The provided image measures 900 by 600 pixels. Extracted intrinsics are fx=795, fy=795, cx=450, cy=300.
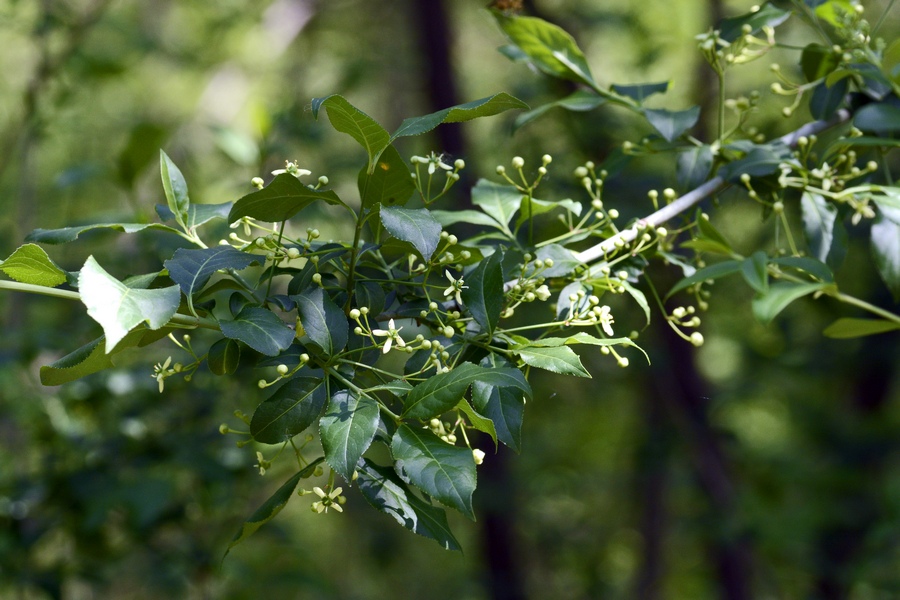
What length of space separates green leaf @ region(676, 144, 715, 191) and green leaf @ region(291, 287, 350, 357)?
415mm

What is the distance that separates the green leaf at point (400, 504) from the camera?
0.55 metres

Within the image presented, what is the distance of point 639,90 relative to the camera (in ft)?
3.09

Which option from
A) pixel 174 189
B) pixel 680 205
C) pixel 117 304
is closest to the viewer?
pixel 117 304

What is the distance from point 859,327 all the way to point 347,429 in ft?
1.81

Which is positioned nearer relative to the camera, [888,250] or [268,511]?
[268,511]

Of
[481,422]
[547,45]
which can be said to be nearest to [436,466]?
[481,422]

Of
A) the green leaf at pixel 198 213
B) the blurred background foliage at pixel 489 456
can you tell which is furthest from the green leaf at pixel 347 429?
the blurred background foliage at pixel 489 456

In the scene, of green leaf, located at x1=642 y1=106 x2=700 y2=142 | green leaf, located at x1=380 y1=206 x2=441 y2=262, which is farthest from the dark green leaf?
green leaf, located at x1=380 y1=206 x2=441 y2=262

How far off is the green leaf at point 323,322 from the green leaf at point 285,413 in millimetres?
35

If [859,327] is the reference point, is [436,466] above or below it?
above

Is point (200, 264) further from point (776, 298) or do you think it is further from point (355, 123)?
point (776, 298)

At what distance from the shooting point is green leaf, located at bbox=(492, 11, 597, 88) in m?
0.90

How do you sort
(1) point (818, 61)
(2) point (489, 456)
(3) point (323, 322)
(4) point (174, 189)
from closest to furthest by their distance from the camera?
(3) point (323, 322), (4) point (174, 189), (1) point (818, 61), (2) point (489, 456)

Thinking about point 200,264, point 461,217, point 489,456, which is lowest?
point 489,456
